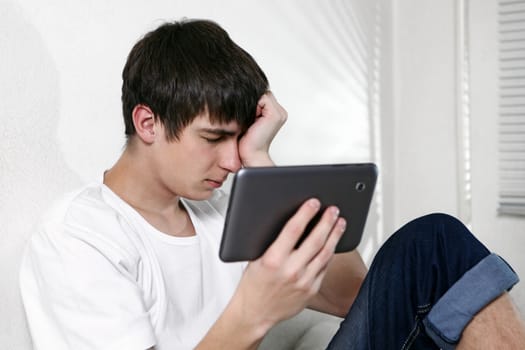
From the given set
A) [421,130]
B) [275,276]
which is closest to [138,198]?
[275,276]

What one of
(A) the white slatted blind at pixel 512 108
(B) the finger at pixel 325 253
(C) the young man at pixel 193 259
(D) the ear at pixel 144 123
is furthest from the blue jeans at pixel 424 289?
(A) the white slatted blind at pixel 512 108

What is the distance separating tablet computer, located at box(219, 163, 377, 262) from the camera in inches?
32.7

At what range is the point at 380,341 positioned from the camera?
41.6 inches

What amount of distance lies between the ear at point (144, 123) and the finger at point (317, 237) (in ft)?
1.18

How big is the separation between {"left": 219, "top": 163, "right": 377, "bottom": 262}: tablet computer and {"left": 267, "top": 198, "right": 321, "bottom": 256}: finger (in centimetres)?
2

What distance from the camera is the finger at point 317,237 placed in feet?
2.85

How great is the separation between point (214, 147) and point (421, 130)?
1.38m

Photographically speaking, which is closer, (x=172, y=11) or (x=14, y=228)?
(x=14, y=228)

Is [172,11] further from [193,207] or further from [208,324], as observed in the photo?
[208,324]

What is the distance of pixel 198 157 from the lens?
3.58ft

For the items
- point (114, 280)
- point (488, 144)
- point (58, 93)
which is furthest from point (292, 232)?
point (488, 144)

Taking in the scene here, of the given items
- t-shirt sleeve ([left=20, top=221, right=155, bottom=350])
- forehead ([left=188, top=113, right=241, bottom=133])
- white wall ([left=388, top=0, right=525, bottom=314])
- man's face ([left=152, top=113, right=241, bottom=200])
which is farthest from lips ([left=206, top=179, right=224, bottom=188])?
white wall ([left=388, top=0, right=525, bottom=314])

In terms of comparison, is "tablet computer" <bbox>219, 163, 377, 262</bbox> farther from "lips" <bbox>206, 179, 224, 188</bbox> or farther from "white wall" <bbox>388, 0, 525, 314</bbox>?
"white wall" <bbox>388, 0, 525, 314</bbox>

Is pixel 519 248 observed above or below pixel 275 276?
below
